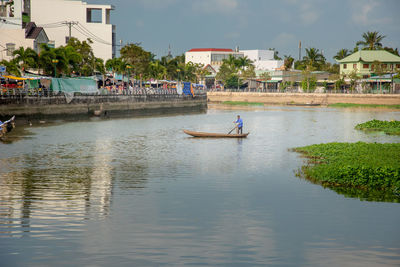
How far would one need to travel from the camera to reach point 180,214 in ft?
57.6

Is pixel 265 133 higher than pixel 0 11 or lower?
lower

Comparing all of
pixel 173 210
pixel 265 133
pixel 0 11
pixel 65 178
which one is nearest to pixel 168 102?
pixel 0 11

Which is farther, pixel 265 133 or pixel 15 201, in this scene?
pixel 265 133

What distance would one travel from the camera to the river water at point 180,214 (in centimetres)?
1348

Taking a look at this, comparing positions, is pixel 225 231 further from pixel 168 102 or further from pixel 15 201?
pixel 168 102

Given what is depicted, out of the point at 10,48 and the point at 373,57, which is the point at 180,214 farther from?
the point at 373,57

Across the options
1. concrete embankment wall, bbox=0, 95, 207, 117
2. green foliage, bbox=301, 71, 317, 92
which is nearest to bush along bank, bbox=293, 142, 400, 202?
concrete embankment wall, bbox=0, 95, 207, 117

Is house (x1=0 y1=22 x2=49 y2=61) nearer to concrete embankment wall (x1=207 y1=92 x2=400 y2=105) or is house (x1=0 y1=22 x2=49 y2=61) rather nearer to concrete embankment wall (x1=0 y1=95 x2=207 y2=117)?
concrete embankment wall (x1=0 y1=95 x2=207 y2=117)

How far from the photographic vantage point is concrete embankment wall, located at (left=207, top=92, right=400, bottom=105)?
332ft

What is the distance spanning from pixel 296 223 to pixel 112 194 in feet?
26.0

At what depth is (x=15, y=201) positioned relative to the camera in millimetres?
19031

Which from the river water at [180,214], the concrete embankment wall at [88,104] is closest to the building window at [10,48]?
the concrete embankment wall at [88,104]

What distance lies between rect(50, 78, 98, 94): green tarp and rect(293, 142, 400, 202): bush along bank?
1597 inches

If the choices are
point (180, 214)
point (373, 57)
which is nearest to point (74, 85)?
point (180, 214)
